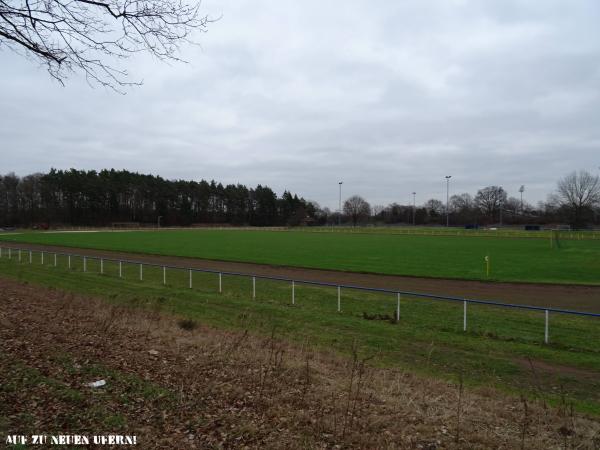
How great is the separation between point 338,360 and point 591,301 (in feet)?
50.3

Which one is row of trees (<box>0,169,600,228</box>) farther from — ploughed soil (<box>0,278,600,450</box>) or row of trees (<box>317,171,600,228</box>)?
ploughed soil (<box>0,278,600,450</box>)

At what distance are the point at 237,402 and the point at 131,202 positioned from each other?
14482cm

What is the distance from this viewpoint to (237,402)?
18.3 feet

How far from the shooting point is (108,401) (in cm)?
530

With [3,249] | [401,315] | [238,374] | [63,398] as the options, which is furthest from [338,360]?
[3,249]

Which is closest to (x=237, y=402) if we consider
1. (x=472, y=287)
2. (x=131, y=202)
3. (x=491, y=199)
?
(x=472, y=287)

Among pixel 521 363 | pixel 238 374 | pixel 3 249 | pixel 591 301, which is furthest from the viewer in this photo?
pixel 3 249

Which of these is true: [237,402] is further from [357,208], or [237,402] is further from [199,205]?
[357,208]

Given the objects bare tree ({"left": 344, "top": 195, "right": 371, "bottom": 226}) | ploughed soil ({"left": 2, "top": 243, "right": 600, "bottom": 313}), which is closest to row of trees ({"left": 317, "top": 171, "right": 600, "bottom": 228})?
bare tree ({"left": 344, "top": 195, "right": 371, "bottom": 226})

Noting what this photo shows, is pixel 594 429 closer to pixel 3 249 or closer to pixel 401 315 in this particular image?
pixel 401 315

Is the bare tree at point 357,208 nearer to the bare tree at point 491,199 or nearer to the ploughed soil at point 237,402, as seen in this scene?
the bare tree at point 491,199

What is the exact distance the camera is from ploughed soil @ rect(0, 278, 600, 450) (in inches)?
185

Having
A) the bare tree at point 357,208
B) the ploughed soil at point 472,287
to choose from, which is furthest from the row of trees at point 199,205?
the ploughed soil at point 472,287

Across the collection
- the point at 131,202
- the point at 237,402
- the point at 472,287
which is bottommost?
the point at 472,287
